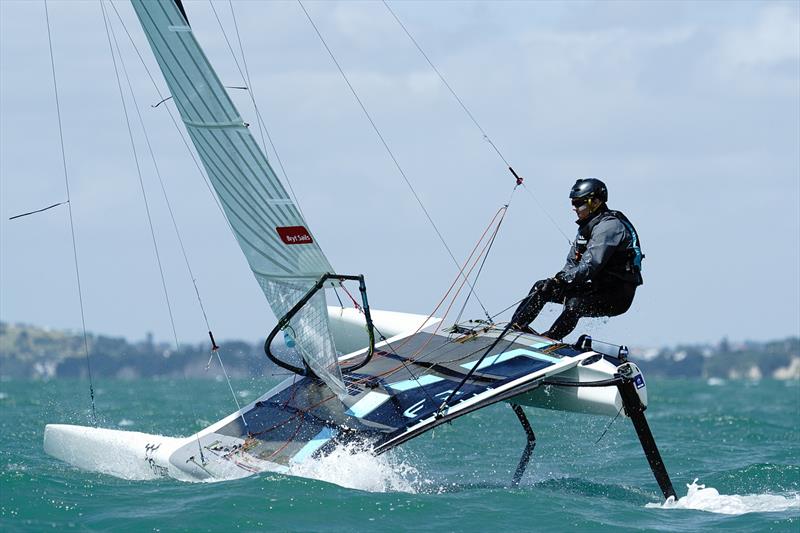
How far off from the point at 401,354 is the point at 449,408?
1375 millimetres

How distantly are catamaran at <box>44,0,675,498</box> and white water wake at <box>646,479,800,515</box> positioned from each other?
0.14 m

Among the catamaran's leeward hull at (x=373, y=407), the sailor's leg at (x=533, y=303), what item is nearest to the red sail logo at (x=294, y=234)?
the catamaran's leeward hull at (x=373, y=407)

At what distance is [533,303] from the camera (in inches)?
316

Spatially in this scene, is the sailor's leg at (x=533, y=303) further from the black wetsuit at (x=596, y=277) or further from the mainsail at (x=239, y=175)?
the mainsail at (x=239, y=175)

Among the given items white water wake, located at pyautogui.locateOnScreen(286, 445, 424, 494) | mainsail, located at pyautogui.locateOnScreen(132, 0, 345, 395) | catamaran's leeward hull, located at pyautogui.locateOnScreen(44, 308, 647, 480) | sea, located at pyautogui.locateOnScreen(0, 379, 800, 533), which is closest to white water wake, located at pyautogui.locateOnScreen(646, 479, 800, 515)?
sea, located at pyautogui.locateOnScreen(0, 379, 800, 533)

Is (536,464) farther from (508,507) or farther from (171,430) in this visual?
(171,430)

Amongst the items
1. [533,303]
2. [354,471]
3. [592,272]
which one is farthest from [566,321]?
[354,471]

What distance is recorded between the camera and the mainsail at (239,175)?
7285mm

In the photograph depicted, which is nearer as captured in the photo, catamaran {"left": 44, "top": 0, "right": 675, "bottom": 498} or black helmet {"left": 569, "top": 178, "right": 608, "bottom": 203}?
catamaran {"left": 44, "top": 0, "right": 675, "bottom": 498}

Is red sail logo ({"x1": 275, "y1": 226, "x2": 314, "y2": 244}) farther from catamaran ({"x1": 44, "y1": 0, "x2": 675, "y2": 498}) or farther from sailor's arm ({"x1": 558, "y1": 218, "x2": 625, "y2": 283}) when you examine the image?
sailor's arm ({"x1": 558, "y1": 218, "x2": 625, "y2": 283})

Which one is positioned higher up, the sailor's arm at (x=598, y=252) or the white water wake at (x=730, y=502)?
the sailor's arm at (x=598, y=252)

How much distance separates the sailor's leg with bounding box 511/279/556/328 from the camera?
7836 mm

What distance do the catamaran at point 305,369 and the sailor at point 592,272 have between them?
221mm

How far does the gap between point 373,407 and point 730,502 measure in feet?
7.52
